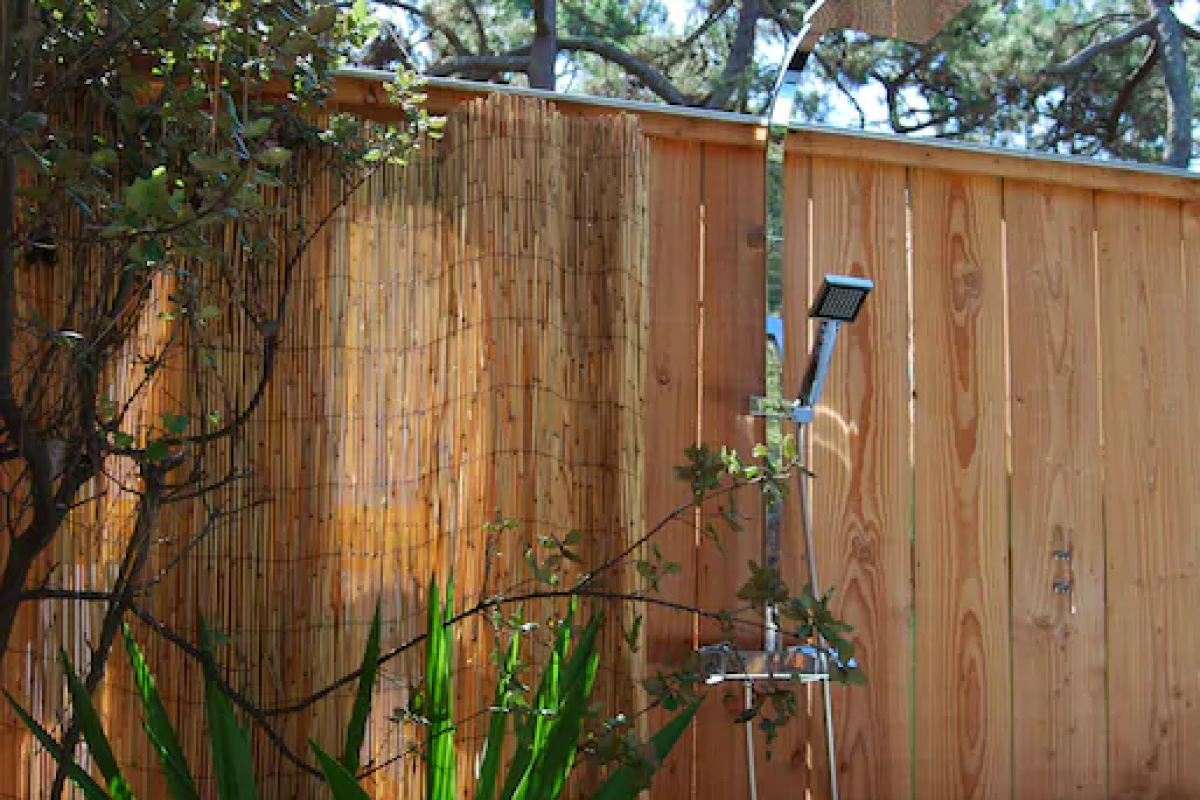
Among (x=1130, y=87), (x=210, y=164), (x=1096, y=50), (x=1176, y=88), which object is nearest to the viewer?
(x=210, y=164)

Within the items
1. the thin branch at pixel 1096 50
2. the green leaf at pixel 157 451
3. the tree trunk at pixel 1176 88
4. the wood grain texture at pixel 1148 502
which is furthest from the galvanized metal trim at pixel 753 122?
the thin branch at pixel 1096 50

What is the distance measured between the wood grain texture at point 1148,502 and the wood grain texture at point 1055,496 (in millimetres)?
44

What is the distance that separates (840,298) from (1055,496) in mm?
826

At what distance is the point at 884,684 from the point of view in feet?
10.2

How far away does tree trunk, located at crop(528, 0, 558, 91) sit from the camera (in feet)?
21.9

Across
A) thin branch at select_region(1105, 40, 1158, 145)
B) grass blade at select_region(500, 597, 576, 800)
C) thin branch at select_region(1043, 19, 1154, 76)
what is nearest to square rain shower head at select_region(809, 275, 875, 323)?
grass blade at select_region(500, 597, 576, 800)

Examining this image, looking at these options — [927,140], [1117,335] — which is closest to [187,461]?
[927,140]

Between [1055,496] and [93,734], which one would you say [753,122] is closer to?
[1055,496]

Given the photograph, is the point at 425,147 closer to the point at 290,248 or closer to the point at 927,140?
the point at 290,248

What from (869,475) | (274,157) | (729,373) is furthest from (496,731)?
(869,475)

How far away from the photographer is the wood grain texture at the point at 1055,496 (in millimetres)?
3227

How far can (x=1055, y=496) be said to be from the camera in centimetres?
329

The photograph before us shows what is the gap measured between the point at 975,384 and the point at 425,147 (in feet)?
4.44

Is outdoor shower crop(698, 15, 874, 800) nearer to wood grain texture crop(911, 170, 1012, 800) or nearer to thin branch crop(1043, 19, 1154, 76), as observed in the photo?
wood grain texture crop(911, 170, 1012, 800)
